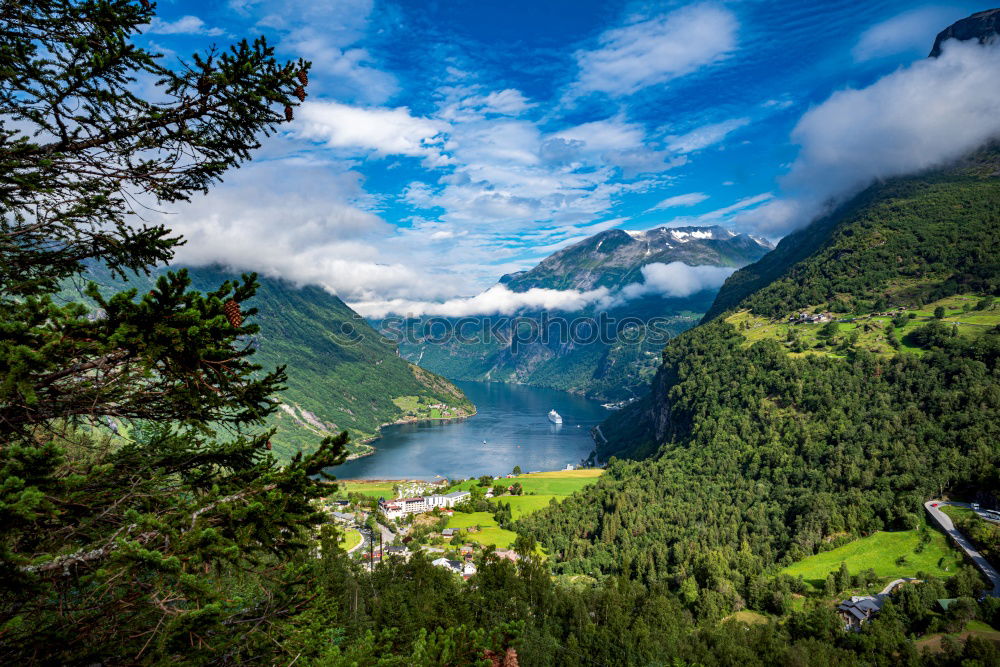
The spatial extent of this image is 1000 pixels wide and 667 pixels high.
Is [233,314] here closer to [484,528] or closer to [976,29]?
[484,528]

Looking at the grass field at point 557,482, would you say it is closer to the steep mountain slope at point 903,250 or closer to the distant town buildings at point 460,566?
the distant town buildings at point 460,566

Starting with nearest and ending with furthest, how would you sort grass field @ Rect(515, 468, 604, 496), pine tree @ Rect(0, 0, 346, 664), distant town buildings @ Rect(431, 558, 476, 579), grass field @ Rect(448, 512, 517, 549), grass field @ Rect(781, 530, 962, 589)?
pine tree @ Rect(0, 0, 346, 664), grass field @ Rect(781, 530, 962, 589), distant town buildings @ Rect(431, 558, 476, 579), grass field @ Rect(448, 512, 517, 549), grass field @ Rect(515, 468, 604, 496)

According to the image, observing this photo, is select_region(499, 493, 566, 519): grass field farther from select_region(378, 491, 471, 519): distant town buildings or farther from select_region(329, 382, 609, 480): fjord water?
select_region(329, 382, 609, 480): fjord water

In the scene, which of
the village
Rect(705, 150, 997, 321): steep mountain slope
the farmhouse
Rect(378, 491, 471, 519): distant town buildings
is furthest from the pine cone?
Rect(705, 150, 997, 321): steep mountain slope

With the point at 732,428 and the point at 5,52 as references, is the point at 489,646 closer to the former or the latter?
the point at 5,52

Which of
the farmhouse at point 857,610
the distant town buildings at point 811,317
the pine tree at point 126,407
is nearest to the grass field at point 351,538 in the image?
the farmhouse at point 857,610

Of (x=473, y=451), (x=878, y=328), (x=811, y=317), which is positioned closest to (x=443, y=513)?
(x=473, y=451)

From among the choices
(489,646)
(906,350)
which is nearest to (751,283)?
(906,350)
